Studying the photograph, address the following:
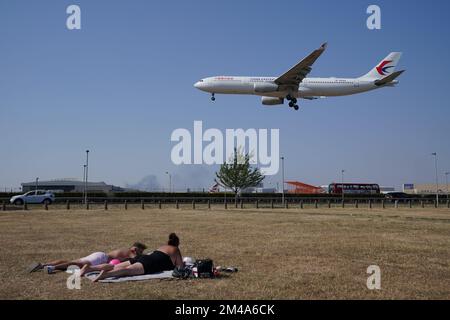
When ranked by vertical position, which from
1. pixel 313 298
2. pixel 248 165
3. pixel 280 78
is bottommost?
pixel 313 298

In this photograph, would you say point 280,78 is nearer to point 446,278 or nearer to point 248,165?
point 446,278

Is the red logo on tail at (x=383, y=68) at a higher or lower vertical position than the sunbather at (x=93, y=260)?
higher

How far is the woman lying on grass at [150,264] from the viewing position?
8414mm

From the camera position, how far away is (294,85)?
37781 mm

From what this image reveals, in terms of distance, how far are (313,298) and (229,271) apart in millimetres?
2462

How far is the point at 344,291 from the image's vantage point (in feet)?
24.7

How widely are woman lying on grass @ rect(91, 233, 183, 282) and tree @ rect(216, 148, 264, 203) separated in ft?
208

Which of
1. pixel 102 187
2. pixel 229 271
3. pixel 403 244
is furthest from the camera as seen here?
pixel 102 187

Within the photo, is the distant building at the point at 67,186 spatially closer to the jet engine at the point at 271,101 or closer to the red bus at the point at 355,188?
the red bus at the point at 355,188

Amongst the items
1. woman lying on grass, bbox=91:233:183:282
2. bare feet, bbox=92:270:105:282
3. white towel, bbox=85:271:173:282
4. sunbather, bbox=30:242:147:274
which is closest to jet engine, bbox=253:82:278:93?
sunbather, bbox=30:242:147:274

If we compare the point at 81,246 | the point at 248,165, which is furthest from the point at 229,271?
the point at 248,165

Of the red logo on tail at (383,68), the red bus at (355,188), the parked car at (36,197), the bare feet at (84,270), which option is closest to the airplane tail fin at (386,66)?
the red logo on tail at (383,68)

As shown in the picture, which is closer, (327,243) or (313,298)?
(313,298)

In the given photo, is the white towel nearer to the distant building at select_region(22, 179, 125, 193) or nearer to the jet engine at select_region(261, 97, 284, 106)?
the jet engine at select_region(261, 97, 284, 106)
